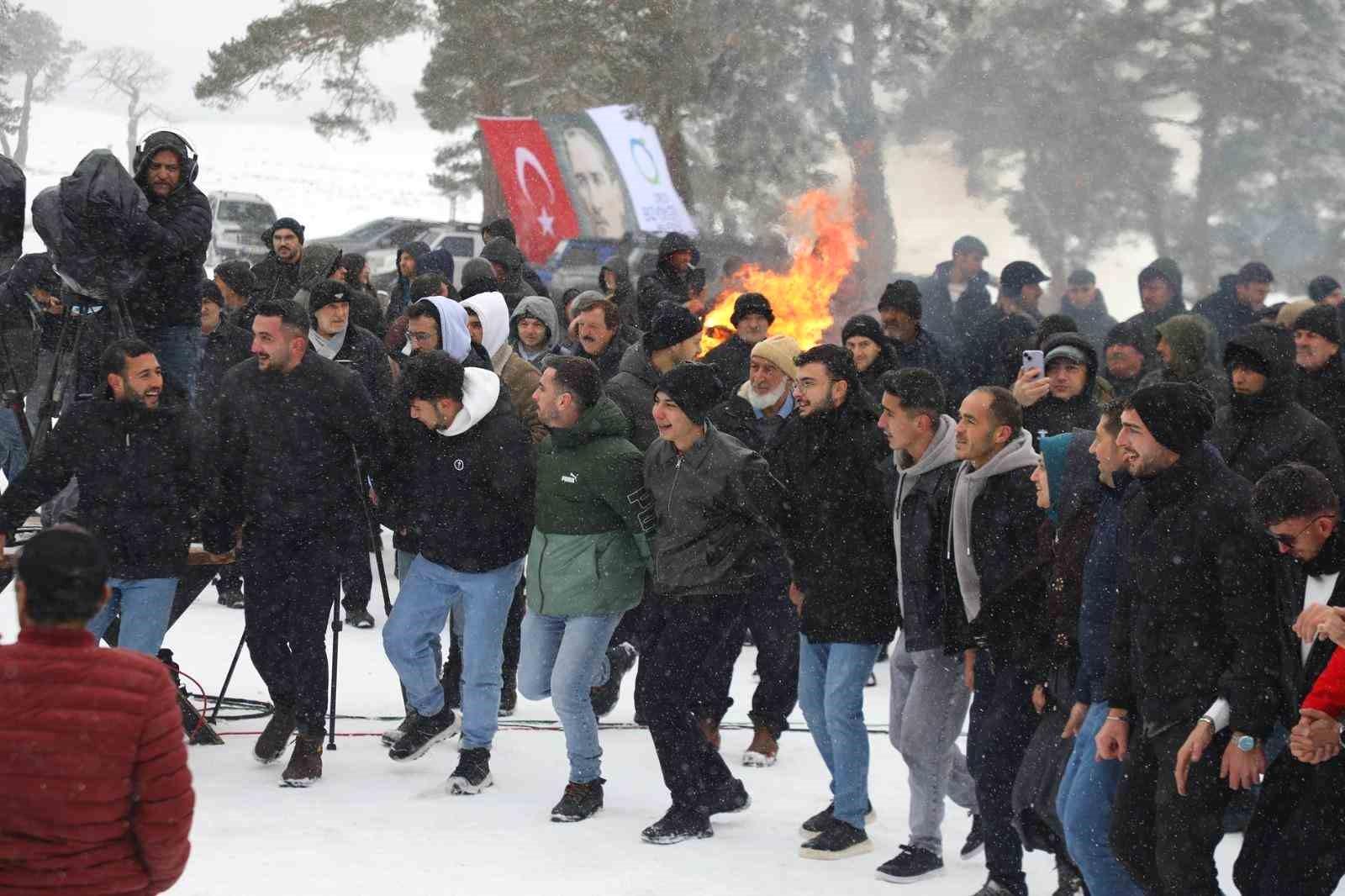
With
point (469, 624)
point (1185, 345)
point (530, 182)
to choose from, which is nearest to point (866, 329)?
point (1185, 345)

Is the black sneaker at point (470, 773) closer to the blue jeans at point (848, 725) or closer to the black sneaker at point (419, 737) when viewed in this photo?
the black sneaker at point (419, 737)

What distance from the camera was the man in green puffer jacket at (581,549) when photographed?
7.57m

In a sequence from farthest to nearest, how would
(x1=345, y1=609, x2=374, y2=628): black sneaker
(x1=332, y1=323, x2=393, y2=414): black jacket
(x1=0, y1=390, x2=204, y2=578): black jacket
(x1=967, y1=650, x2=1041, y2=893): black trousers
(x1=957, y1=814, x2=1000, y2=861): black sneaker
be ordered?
(x1=345, y1=609, x2=374, y2=628): black sneaker, (x1=332, y1=323, x2=393, y2=414): black jacket, (x1=0, y1=390, x2=204, y2=578): black jacket, (x1=957, y1=814, x2=1000, y2=861): black sneaker, (x1=967, y1=650, x2=1041, y2=893): black trousers

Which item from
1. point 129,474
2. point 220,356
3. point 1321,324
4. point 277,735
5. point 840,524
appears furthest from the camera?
point 220,356

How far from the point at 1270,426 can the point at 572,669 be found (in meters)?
3.23

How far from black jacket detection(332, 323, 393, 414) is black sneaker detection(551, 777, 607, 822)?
9.96 feet

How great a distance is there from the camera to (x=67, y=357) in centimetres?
1003

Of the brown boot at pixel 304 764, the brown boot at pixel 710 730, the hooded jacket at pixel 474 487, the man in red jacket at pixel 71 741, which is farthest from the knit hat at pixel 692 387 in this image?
the man in red jacket at pixel 71 741

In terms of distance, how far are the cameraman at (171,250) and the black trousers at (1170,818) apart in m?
4.97

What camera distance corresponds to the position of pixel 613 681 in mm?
9492

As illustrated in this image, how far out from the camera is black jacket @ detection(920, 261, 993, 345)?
1453 centimetres

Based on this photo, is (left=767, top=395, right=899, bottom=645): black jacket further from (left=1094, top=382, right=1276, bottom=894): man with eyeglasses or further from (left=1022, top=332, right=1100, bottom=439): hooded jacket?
(left=1094, top=382, right=1276, bottom=894): man with eyeglasses

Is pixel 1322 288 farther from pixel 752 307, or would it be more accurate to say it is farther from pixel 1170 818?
pixel 1170 818

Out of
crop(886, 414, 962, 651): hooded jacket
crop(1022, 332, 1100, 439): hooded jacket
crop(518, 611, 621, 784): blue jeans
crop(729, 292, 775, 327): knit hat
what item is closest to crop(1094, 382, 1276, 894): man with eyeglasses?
crop(886, 414, 962, 651): hooded jacket
